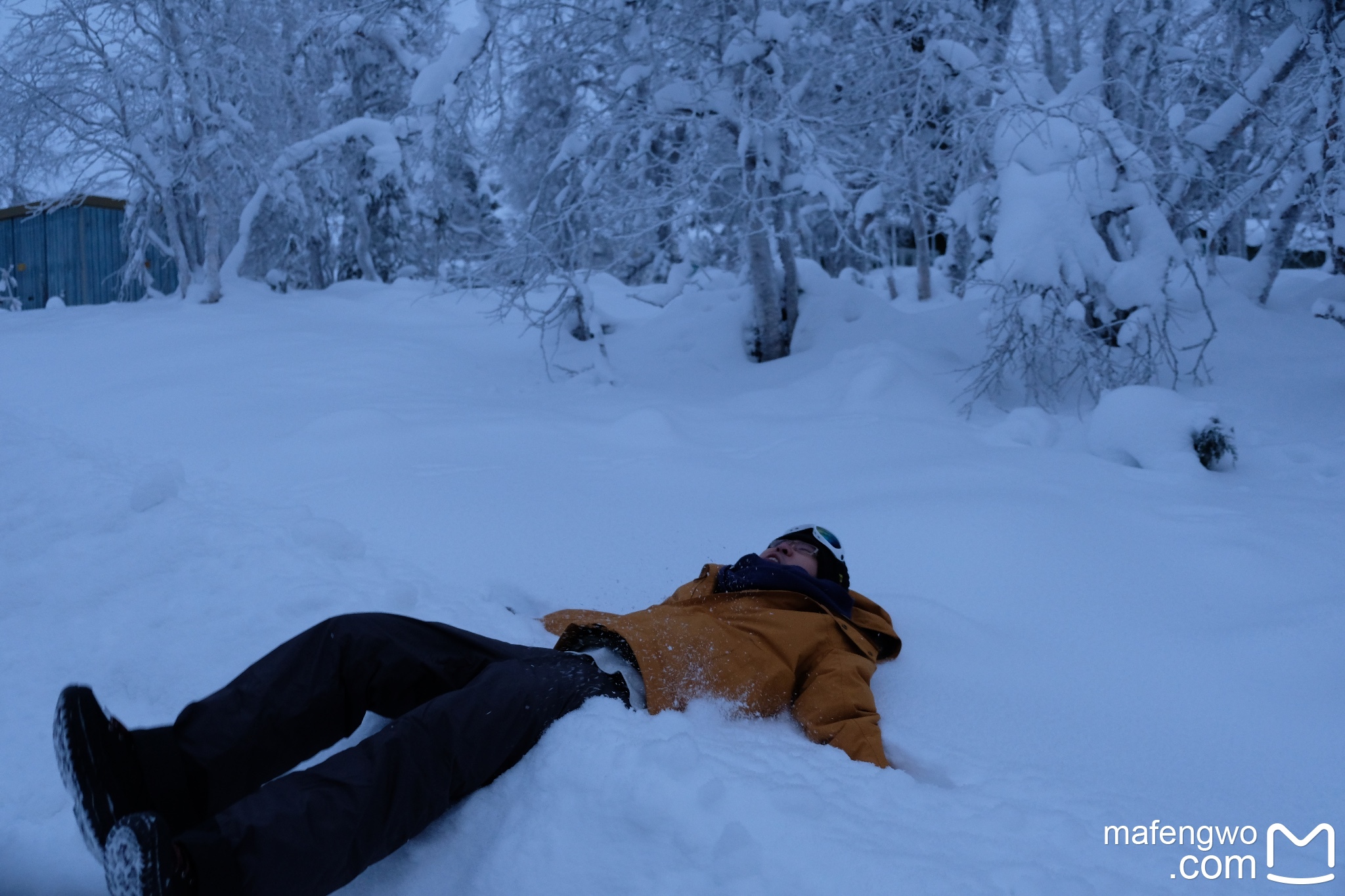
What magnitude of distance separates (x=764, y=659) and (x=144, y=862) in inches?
57.2

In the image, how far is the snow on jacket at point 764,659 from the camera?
7.03 ft

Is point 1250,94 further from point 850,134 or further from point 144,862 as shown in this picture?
point 144,862

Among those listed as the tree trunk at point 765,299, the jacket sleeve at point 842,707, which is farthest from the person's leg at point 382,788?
the tree trunk at point 765,299

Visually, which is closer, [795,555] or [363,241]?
[795,555]

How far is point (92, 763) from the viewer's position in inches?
58.6

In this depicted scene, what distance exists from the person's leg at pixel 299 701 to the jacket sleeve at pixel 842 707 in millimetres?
712

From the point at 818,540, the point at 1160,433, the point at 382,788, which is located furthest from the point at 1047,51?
the point at 382,788

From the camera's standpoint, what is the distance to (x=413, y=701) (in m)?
2.02

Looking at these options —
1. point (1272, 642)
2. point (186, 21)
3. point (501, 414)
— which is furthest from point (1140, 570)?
point (186, 21)

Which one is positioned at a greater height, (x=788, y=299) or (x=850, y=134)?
(x=850, y=134)

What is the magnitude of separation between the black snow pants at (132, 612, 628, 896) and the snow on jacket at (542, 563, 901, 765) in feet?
0.53

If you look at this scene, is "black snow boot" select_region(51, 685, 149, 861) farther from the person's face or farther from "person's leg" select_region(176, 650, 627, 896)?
the person's face

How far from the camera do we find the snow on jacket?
214cm

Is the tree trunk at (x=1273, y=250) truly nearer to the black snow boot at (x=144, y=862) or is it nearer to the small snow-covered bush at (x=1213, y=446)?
the small snow-covered bush at (x=1213, y=446)
